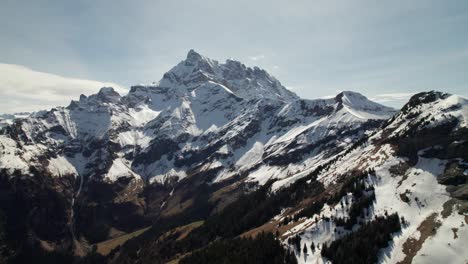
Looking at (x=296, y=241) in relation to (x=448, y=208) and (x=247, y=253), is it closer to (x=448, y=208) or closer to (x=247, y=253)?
(x=247, y=253)

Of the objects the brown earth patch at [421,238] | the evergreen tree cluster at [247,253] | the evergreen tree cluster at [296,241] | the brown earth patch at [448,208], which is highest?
the brown earth patch at [448,208]

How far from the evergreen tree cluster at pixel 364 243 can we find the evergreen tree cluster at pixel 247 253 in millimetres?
14487

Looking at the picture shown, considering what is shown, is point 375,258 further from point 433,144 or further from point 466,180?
point 433,144

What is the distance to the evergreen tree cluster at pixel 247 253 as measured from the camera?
13100 centimetres

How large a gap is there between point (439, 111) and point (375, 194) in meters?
80.9

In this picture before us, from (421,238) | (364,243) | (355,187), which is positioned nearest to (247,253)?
(364,243)

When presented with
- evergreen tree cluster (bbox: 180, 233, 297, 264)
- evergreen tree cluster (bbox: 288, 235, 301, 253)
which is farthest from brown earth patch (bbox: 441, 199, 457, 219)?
evergreen tree cluster (bbox: 180, 233, 297, 264)

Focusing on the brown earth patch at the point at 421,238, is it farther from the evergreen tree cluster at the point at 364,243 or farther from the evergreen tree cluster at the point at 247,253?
the evergreen tree cluster at the point at 247,253

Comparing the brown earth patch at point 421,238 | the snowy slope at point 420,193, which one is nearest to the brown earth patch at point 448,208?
the snowy slope at point 420,193

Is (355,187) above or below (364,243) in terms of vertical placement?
above

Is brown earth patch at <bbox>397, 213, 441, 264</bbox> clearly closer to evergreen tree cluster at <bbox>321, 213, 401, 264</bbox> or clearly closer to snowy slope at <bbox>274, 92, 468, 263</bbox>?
snowy slope at <bbox>274, 92, 468, 263</bbox>

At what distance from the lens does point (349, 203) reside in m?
145

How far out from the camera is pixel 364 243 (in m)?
115

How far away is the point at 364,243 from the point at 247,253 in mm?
46468
